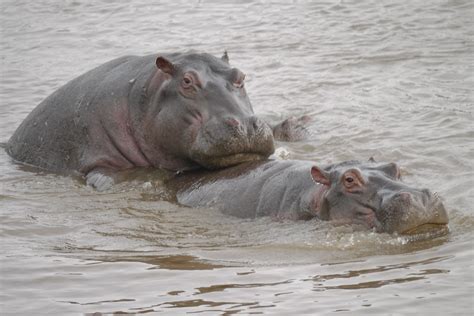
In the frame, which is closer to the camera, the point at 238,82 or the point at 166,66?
the point at 238,82

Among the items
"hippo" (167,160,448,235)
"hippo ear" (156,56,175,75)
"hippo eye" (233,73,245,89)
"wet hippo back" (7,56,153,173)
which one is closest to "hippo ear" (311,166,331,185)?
"hippo" (167,160,448,235)

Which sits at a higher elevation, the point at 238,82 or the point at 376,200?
the point at 238,82

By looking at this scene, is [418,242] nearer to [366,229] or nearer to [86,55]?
[366,229]

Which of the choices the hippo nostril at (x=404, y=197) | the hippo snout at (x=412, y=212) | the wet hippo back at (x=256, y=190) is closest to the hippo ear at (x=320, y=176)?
the wet hippo back at (x=256, y=190)

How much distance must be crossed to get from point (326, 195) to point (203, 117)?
6.41ft

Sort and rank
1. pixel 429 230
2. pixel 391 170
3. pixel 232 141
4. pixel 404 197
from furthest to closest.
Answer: pixel 232 141 → pixel 391 170 → pixel 429 230 → pixel 404 197

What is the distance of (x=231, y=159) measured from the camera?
915 cm

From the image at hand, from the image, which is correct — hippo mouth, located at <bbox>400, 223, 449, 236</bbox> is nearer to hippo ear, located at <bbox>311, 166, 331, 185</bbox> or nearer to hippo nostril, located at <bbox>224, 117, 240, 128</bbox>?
hippo ear, located at <bbox>311, 166, 331, 185</bbox>

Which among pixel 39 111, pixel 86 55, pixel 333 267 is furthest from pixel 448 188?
pixel 86 55

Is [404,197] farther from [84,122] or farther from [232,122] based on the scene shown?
[84,122]

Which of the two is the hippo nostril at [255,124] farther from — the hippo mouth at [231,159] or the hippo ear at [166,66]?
the hippo ear at [166,66]

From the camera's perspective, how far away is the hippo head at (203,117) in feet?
29.7

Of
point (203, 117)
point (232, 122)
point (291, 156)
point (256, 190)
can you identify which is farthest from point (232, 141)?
point (291, 156)

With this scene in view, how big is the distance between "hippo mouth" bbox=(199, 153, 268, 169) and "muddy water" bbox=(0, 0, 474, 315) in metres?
0.61
